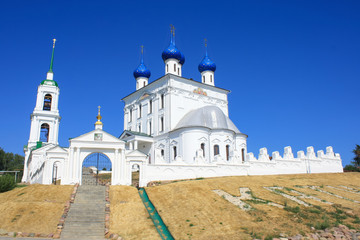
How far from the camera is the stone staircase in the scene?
13.3 metres

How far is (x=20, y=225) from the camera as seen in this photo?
1352 centimetres

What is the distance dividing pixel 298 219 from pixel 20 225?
12.0 m

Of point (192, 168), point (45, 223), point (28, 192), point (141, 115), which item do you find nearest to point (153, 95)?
point (141, 115)

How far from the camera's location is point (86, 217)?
1464 cm

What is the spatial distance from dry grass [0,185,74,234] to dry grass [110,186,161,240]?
2.47m

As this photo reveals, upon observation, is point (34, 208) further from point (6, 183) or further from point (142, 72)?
point (142, 72)

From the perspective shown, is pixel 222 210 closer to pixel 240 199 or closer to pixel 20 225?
pixel 240 199

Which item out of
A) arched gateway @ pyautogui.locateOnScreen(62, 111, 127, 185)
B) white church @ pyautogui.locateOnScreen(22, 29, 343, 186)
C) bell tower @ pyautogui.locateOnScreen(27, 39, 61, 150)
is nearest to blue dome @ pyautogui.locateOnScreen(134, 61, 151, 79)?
white church @ pyautogui.locateOnScreen(22, 29, 343, 186)

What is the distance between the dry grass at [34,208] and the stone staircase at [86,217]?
0.56 m

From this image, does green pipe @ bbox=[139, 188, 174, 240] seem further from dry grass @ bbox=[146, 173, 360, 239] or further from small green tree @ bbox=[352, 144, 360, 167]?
small green tree @ bbox=[352, 144, 360, 167]

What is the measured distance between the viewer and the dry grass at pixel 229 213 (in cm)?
1276

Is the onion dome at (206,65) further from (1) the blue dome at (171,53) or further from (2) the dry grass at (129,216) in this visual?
(2) the dry grass at (129,216)

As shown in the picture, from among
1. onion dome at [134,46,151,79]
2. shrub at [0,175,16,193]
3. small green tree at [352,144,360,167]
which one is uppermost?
onion dome at [134,46,151,79]

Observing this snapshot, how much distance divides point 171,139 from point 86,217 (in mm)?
18747
